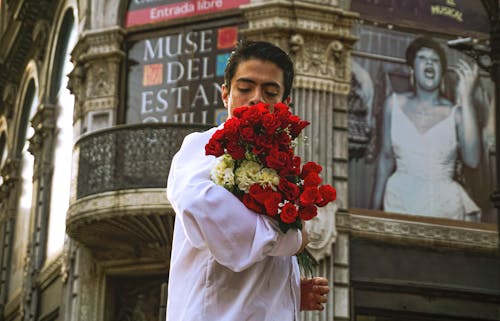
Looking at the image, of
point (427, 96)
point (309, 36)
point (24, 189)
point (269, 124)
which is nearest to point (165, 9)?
point (309, 36)

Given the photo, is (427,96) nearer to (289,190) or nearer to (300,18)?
(300,18)

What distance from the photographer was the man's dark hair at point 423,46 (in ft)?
61.6

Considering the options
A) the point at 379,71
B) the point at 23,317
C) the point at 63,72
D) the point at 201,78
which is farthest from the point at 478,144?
the point at 23,317

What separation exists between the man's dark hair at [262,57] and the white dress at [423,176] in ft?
45.5

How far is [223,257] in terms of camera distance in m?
3.83

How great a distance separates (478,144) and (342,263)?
3467mm

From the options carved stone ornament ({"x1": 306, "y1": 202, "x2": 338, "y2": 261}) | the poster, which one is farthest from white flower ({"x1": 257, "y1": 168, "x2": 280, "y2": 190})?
the poster

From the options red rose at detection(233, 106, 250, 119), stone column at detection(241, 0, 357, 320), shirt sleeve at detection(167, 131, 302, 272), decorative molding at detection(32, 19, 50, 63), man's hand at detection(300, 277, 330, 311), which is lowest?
man's hand at detection(300, 277, 330, 311)

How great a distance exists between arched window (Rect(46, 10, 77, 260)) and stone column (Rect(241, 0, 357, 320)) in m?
4.73

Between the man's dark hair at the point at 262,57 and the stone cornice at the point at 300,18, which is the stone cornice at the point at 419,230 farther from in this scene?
the man's dark hair at the point at 262,57

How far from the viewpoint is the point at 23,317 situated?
22.6m

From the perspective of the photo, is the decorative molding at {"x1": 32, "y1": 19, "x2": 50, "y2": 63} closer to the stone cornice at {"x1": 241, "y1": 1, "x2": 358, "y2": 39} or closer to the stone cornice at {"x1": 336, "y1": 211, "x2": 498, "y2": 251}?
the stone cornice at {"x1": 241, "y1": 1, "x2": 358, "y2": 39}

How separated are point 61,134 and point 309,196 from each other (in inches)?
711

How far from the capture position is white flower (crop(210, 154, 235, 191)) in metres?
3.98
